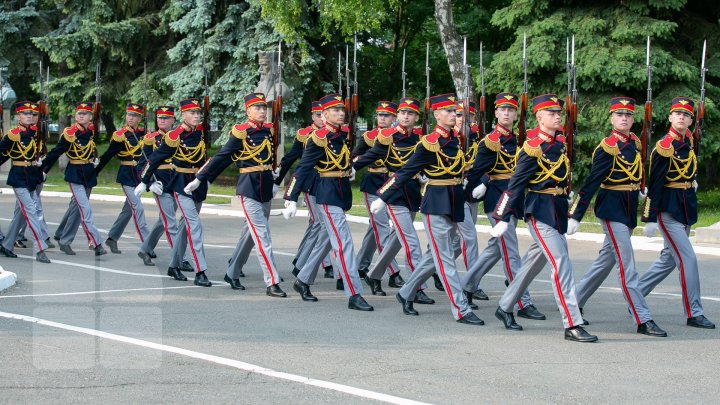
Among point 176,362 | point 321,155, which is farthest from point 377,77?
point 176,362

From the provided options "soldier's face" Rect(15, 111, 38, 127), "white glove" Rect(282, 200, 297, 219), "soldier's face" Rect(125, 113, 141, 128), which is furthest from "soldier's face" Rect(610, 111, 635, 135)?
Answer: "soldier's face" Rect(15, 111, 38, 127)

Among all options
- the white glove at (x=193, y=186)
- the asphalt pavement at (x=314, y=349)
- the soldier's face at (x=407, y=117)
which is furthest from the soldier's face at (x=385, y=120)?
the white glove at (x=193, y=186)

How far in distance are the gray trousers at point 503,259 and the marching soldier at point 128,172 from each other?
18.1 ft

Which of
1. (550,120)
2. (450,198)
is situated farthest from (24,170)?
(550,120)

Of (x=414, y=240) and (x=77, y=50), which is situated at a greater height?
(x=77, y=50)

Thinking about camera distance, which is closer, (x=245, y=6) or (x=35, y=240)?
(x=35, y=240)

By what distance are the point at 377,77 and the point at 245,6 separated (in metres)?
4.17

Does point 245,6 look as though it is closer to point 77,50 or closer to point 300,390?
point 77,50

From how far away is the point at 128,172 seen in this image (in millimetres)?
14461

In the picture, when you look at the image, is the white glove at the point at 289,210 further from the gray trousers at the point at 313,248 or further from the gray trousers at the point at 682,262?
the gray trousers at the point at 682,262

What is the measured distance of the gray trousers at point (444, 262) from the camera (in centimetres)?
945

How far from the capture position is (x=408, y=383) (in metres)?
7.18

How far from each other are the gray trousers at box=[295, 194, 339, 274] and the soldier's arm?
263 cm

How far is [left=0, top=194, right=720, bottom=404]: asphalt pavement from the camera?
6953 millimetres
